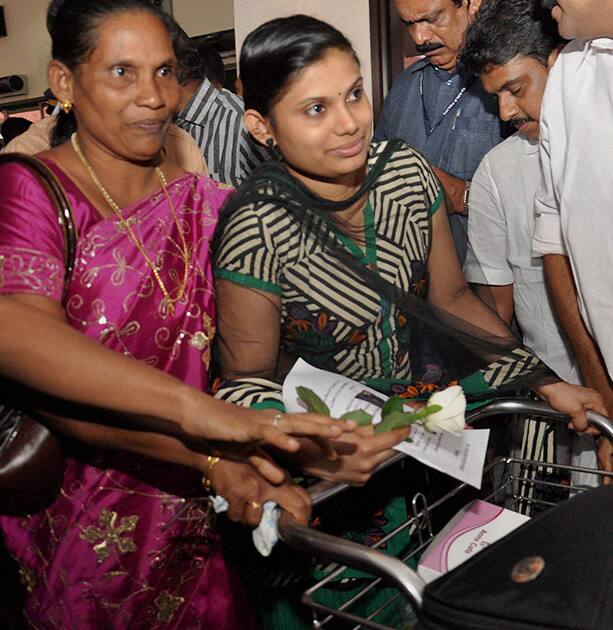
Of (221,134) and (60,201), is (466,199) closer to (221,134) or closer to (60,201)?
(221,134)

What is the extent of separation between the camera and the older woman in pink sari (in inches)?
50.0

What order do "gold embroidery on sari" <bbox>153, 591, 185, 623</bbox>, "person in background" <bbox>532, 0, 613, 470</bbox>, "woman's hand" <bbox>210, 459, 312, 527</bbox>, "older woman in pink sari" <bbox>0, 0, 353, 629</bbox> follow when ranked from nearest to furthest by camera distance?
"woman's hand" <bbox>210, 459, 312, 527</bbox> → "older woman in pink sari" <bbox>0, 0, 353, 629</bbox> → "gold embroidery on sari" <bbox>153, 591, 185, 623</bbox> → "person in background" <bbox>532, 0, 613, 470</bbox>

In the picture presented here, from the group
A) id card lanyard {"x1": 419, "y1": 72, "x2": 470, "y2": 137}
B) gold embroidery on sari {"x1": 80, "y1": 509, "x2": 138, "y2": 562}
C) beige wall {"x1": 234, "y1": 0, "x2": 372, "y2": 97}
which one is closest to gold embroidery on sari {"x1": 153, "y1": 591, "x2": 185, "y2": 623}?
gold embroidery on sari {"x1": 80, "y1": 509, "x2": 138, "y2": 562}

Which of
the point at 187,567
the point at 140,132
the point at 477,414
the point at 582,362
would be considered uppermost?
the point at 140,132

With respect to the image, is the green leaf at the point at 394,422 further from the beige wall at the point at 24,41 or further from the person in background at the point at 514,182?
the beige wall at the point at 24,41

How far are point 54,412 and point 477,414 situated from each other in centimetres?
69

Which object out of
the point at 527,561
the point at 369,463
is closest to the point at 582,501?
the point at 527,561

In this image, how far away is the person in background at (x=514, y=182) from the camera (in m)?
2.06

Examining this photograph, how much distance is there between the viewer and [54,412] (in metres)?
1.40

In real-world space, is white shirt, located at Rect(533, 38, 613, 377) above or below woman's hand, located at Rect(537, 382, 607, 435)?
above

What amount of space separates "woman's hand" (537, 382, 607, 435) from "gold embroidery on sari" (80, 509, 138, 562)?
0.73m

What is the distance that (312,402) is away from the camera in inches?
45.9

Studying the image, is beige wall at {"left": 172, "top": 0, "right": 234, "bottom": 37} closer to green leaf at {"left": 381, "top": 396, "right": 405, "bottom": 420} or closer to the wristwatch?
the wristwatch

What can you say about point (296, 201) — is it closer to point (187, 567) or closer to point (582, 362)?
point (187, 567)
